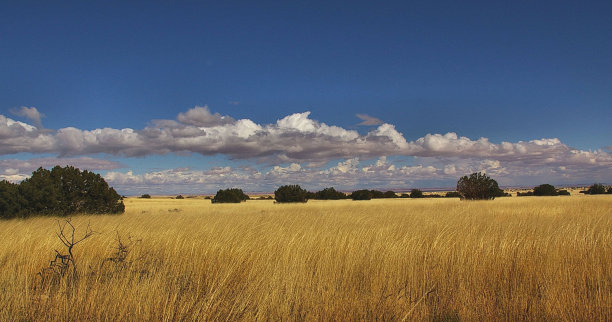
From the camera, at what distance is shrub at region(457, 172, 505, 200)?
3909 cm

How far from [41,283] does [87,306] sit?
213 cm

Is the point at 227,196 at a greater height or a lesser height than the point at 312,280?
greater

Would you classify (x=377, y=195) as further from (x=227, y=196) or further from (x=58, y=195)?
(x=58, y=195)

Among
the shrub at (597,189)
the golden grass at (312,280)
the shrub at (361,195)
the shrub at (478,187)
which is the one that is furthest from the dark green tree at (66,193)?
the shrub at (597,189)

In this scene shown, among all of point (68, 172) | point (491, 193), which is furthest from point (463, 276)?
point (491, 193)

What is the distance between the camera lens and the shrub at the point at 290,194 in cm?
4591

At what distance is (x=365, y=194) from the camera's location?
60.0 metres

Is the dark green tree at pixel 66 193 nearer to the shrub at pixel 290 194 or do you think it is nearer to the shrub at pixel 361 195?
the shrub at pixel 290 194

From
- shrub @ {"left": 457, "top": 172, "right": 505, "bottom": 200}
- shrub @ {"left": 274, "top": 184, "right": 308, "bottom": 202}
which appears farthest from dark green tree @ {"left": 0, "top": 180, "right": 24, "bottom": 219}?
shrub @ {"left": 457, "top": 172, "right": 505, "bottom": 200}

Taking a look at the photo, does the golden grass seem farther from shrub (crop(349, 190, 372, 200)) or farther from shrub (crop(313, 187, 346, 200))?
shrub (crop(313, 187, 346, 200))

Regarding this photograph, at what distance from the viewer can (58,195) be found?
18.3 m

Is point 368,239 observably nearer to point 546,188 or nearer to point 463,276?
point 463,276

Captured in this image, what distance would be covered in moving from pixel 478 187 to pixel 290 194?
22384mm

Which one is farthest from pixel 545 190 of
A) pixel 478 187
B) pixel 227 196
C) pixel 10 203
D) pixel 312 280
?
pixel 10 203
